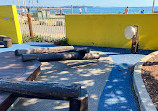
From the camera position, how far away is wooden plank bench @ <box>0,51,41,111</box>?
259cm

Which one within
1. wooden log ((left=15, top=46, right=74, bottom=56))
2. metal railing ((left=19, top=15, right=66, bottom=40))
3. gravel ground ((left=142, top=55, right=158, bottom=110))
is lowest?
gravel ground ((left=142, top=55, right=158, bottom=110))

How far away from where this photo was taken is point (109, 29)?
7.62 meters

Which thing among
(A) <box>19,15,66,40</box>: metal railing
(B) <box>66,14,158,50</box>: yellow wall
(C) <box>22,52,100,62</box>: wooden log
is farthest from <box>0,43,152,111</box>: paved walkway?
(A) <box>19,15,66,40</box>: metal railing

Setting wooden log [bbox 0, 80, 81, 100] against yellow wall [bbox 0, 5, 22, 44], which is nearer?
wooden log [bbox 0, 80, 81, 100]

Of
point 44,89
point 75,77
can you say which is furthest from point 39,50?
point 44,89

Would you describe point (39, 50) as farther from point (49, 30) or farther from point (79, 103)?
point (49, 30)

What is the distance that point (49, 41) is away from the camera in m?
9.38

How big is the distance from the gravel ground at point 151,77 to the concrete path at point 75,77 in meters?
1.08

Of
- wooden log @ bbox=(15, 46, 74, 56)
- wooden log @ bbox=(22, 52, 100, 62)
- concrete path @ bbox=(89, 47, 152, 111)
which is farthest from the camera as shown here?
wooden log @ bbox=(15, 46, 74, 56)

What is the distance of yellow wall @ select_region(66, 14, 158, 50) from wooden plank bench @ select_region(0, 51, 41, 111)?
4313mm

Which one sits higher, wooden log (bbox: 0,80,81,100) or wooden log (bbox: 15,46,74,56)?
wooden log (bbox: 15,46,74,56)

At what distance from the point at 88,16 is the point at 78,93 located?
20.3 feet

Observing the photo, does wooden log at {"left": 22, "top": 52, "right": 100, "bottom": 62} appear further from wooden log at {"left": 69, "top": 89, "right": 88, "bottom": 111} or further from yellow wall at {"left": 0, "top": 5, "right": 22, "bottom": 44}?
yellow wall at {"left": 0, "top": 5, "right": 22, "bottom": 44}

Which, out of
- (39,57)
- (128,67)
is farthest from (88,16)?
(39,57)
